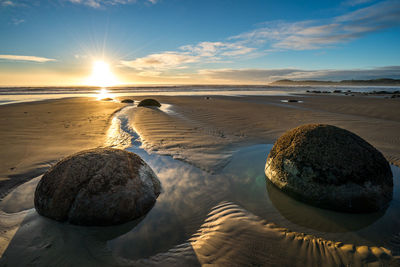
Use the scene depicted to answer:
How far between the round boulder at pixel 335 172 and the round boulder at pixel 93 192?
2.25m

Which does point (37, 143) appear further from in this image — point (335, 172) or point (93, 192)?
point (335, 172)

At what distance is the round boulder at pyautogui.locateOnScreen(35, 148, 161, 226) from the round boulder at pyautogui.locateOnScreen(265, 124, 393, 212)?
2.25 metres

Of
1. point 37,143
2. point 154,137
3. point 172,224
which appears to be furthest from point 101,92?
point 172,224

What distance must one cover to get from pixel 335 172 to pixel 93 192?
3.25 m

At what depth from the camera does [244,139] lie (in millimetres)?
6062

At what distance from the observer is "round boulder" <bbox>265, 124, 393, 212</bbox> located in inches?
103

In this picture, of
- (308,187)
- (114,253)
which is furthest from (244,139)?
(114,253)

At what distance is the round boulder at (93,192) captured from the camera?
2.30 m

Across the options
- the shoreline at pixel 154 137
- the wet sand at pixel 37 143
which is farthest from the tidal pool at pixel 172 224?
the shoreline at pixel 154 137

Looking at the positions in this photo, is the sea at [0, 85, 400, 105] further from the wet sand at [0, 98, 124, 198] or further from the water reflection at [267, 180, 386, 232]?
the water reflection at [267, 180, 386, 232]

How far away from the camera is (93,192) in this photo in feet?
7.68

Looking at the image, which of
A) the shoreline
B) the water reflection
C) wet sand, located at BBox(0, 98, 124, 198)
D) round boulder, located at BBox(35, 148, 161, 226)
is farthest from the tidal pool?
the shoreline

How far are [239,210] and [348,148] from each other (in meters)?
1.86

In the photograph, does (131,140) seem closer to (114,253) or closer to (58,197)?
(58,197)
